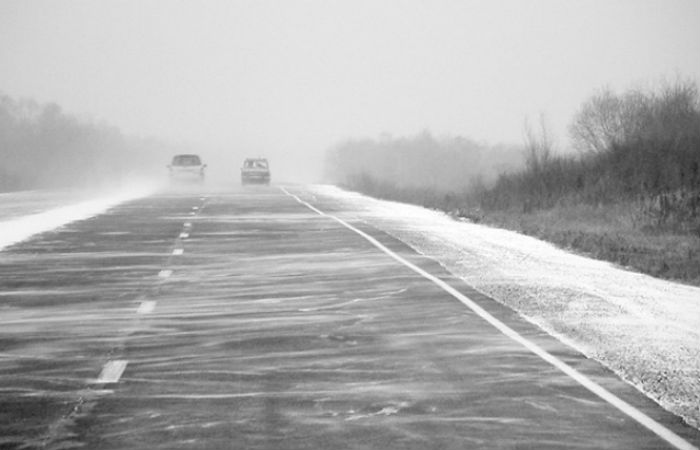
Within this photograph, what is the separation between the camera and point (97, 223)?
115 ft

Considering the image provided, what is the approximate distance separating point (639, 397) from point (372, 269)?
10954 mm

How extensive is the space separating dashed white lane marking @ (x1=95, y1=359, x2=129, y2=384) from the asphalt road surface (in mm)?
28

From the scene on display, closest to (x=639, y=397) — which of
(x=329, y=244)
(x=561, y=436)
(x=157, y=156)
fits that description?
(x=561, y=436)

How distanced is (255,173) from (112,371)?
7458 centimetres

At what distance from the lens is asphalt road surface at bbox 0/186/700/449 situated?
332 inches

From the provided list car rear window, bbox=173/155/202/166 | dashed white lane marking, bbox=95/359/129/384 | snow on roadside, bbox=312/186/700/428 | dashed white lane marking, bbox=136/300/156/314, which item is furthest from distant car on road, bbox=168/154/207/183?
dashed white lane marking, bbox=95/359/129/384

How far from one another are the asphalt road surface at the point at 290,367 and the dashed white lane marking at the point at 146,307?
0.08m

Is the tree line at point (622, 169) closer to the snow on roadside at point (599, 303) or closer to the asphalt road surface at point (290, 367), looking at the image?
the snow on roadside at point (599, 303)

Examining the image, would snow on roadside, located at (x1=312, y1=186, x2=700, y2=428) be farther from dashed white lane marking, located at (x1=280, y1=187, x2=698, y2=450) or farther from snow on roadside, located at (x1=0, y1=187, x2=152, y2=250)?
snow on roadside, located at (x1=0, y1=187, x2=152, y2=250)

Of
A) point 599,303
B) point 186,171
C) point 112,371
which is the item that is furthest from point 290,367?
point 186,171

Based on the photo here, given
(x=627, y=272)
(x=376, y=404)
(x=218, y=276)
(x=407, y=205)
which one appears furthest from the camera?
(x=407, y=205)

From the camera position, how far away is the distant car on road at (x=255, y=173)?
3354 inches

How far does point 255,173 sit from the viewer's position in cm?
8512

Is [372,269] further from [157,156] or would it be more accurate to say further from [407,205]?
[157,156]
